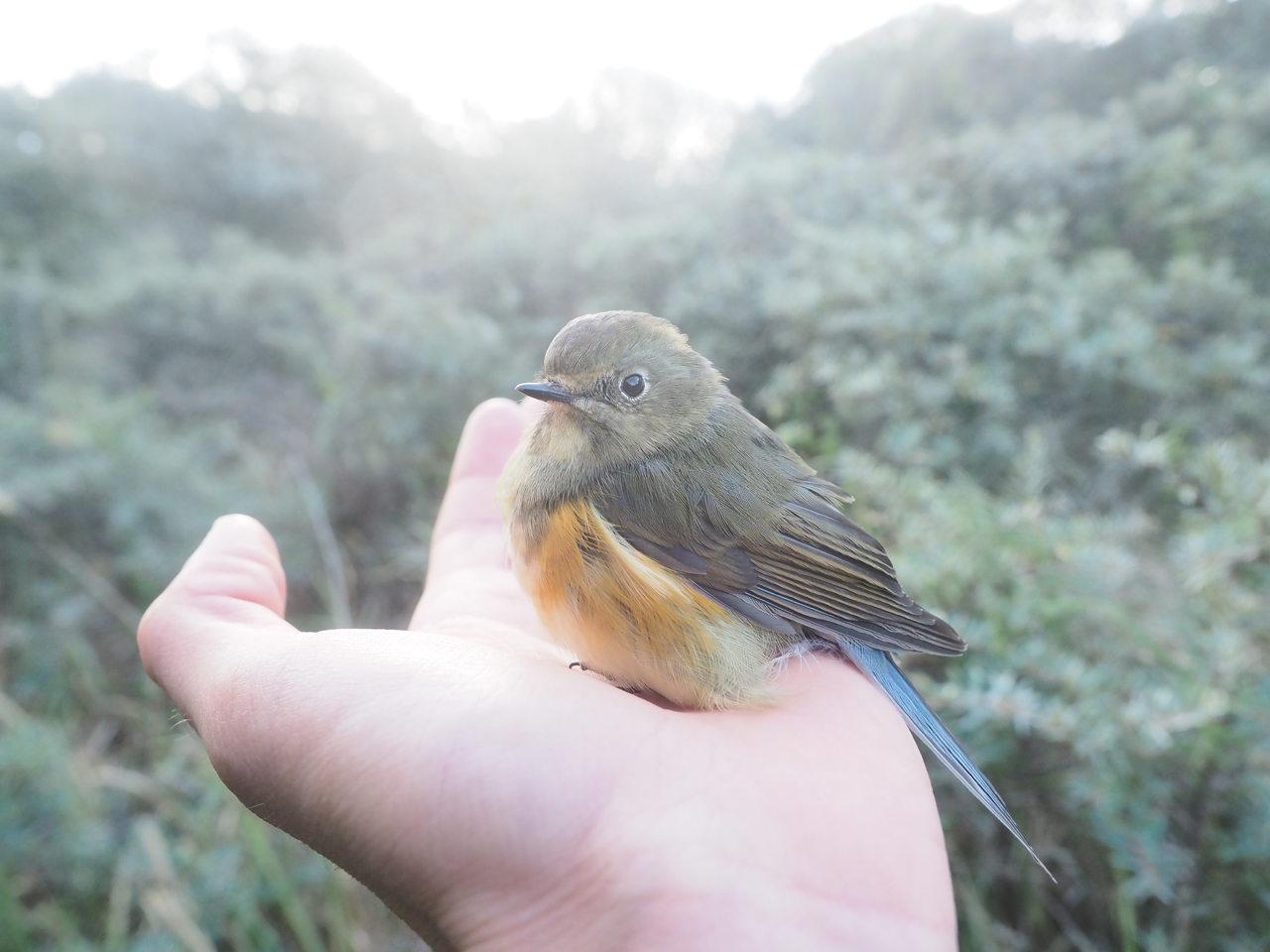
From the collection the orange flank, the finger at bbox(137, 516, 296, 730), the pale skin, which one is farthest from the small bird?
the finger at bbox(137, 516, 296, 730)

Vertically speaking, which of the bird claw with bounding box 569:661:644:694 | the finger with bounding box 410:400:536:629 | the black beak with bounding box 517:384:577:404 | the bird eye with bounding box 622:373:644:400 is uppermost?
the bird eye with bounding box 622:373:644:400

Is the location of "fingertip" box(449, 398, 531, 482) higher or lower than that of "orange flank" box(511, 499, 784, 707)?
higher

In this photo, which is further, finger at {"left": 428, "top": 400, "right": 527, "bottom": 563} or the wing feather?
finger at {"left": 428, "top": 400, "right": 527, "bottom": 563}

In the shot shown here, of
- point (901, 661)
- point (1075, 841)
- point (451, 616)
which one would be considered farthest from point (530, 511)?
point (1075, 841)

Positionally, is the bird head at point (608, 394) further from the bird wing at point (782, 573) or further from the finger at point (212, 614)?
the finger at point (212, 614)

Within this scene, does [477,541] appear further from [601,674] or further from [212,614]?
[212,614]

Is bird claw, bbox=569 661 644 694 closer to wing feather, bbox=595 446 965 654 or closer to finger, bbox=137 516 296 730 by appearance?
wing feather, bbox=595 446 965 654

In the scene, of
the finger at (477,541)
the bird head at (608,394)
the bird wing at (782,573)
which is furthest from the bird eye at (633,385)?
the finger at (477,541)
